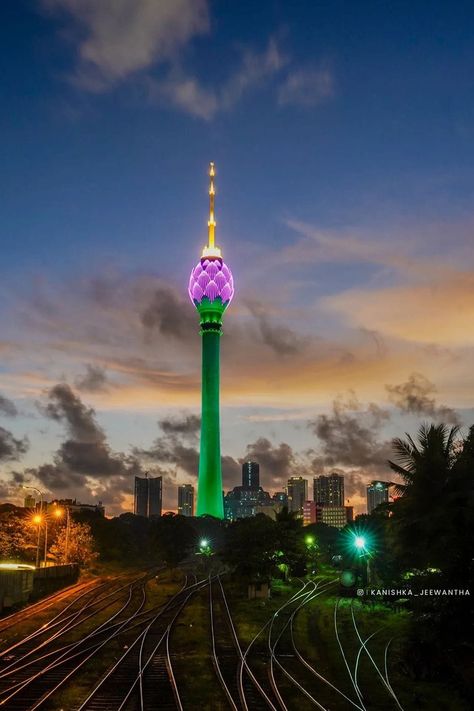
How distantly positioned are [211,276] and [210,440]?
130ft

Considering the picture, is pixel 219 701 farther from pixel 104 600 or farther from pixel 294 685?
pixel 104 600

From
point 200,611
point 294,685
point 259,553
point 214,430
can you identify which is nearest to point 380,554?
point 259,553

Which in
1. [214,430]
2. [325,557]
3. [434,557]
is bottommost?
[325,557]

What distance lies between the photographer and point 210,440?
151 metres

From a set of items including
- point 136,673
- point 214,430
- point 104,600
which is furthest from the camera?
point 214,430

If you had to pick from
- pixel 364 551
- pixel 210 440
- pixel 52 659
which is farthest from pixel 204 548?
pixel 52 659

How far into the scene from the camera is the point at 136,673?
24250mm

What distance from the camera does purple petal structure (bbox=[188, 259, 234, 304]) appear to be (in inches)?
6469

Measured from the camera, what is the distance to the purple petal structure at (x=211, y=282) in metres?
164

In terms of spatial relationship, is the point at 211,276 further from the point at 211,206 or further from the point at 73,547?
the point at 73,547

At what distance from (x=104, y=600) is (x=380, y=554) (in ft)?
62.4

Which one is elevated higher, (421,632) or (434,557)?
(434,557)

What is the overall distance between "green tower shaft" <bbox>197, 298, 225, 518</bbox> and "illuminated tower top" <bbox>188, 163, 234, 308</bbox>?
1183cm

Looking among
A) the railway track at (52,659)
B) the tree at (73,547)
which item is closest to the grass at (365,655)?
the railway track at (52,659)
